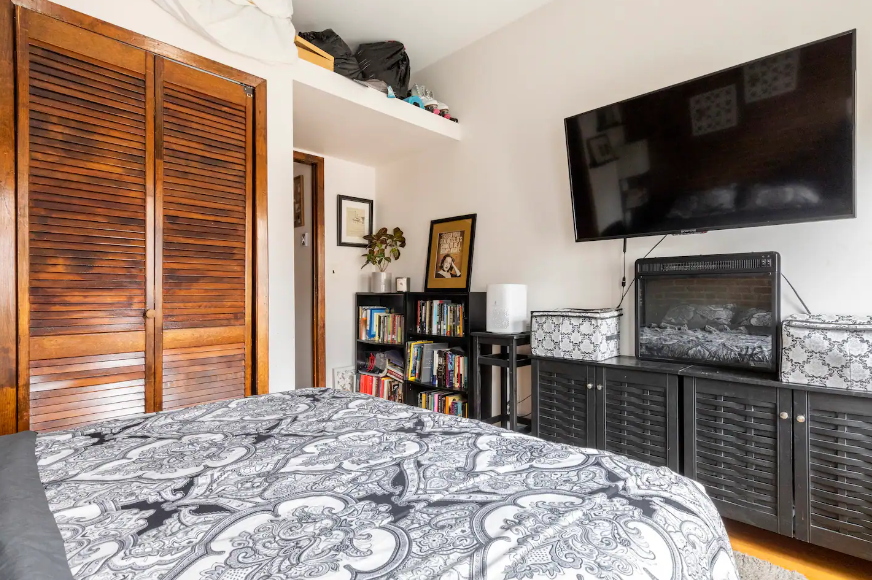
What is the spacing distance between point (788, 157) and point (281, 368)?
8.27ft

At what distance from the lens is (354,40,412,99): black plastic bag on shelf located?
3104 mm

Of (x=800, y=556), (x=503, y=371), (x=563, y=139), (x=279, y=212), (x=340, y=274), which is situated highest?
(x=563, y=139)

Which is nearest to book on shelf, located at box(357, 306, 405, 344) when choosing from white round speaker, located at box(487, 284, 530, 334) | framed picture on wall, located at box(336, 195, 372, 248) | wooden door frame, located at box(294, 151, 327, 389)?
wooden door frame, located at box(294, 151, 327, 389)

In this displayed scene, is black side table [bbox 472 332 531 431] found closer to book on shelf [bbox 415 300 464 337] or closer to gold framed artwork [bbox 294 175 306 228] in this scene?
book on shelf [bbox 415 300 464 337]

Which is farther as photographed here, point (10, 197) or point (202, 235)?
point (202, 235)

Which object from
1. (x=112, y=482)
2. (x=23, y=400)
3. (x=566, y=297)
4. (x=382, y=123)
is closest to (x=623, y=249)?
(x=566, y=297)

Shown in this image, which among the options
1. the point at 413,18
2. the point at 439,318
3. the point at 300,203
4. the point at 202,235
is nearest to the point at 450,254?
the point at 439,318

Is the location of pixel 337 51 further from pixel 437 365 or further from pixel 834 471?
pixel 834 471

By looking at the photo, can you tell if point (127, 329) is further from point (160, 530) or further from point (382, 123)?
point (382, 123)

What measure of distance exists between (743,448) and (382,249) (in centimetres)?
272

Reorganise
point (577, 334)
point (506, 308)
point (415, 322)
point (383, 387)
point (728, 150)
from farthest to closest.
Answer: point (383, 387)
point (415, 322)
point (506, 308)
point (577, 334)
point (728, 150)

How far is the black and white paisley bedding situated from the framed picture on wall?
2.79m

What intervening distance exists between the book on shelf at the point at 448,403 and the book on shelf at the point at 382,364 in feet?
1.11

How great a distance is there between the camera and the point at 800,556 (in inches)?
72.9
